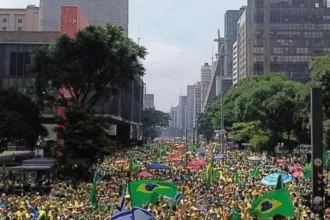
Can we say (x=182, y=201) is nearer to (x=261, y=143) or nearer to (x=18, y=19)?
(x=261, y=143)

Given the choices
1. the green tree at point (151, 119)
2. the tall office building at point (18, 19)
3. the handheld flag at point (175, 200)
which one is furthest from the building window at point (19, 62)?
the green tree at point (151, 119)

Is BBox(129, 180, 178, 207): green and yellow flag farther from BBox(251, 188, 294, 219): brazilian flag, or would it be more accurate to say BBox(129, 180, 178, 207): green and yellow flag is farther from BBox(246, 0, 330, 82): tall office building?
BBox(246, 0, 330, 82): tall office building

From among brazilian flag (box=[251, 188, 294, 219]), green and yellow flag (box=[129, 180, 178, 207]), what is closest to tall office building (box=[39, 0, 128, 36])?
green and yellow flag (box=[129, 180, 178, 207])

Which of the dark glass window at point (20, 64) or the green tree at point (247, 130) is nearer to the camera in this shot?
the dark glass window at point (20, 64)

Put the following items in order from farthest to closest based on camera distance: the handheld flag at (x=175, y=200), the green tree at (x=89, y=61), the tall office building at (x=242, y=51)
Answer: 1. the tall office building at (x=242, y=51)
2. the green tree at (x=89, y=61)
3. the handheld flag at (x=175, y=200)

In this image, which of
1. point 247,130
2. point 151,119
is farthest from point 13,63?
point 151,119

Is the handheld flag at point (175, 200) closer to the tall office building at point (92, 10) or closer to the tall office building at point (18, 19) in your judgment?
the tall office building at point (92, 10)
